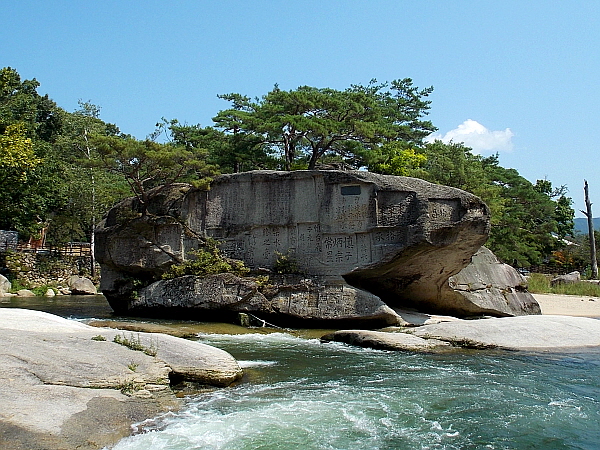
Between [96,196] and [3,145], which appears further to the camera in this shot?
[96,196]

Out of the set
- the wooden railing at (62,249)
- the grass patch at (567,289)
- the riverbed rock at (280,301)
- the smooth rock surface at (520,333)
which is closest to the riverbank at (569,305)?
the grass patch at (567,289)

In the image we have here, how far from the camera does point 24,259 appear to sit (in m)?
34.2

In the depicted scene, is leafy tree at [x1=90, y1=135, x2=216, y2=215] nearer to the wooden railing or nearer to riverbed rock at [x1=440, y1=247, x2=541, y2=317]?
riverbed rock at [x1=440, y1=247, x2=541, y2=317]

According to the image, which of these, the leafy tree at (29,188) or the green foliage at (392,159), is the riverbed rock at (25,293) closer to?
the leafy tree at (29,188)

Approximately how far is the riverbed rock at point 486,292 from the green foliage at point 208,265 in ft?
21.3

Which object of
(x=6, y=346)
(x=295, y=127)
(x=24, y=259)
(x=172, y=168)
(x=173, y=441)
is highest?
(x=295, y=127)

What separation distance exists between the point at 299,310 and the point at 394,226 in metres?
3.61

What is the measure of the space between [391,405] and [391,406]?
0.06m

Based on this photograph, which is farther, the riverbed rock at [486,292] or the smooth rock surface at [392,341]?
the riverbed rock at [486,292]

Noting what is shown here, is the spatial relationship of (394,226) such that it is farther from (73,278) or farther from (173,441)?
(73,278)

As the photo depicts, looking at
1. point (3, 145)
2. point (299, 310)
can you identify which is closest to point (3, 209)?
point (3, 145)

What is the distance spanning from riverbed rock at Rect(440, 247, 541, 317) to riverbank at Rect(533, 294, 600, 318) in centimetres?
312

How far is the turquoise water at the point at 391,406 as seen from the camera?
21.9 ft

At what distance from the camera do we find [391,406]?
812cm
